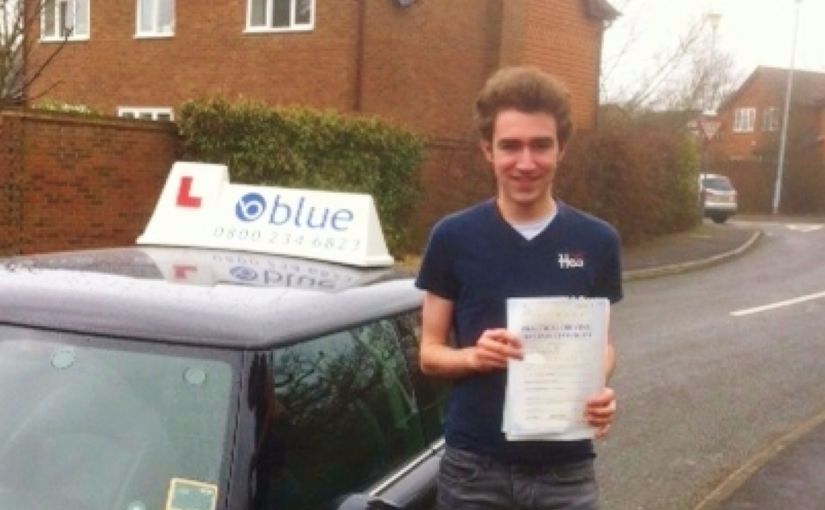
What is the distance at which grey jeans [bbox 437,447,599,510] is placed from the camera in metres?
2.83

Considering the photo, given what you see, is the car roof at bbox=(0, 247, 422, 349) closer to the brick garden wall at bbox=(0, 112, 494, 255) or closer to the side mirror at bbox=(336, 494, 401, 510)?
the side mirror at bbox=(336, 494, 401, 510)

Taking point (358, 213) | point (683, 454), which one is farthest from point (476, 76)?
point (358, 213)

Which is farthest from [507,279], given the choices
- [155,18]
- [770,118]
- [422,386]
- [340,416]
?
[770,118]

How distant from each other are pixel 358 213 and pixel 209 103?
12.1 meters

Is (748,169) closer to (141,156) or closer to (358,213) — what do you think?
(141,156)

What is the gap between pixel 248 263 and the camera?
3.61m

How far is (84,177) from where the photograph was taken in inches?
539

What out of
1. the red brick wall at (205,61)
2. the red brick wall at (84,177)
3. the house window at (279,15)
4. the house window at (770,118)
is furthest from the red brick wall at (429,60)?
the house window at (770,118)

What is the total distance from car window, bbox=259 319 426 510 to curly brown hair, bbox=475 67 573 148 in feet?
2.28

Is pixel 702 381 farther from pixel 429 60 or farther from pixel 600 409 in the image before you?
pixel 429 60

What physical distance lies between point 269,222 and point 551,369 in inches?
60.5

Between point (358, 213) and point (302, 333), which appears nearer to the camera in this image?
point (302, 333)

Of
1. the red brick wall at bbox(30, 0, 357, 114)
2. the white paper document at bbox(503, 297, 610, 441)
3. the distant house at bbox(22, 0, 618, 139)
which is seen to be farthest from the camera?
the distant house at bbox(22, 0, 618, 139)

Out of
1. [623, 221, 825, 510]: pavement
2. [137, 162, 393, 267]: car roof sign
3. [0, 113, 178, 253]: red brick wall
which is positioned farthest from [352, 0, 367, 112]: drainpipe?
[137, 162, 393, 267]: car roof sign
